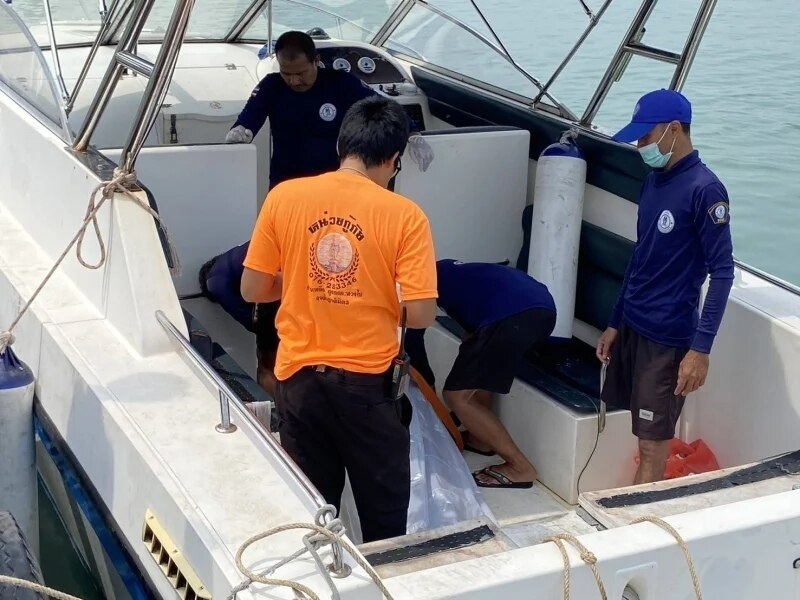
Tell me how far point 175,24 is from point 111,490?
1130 millimetres

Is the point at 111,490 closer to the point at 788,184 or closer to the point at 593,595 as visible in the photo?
the point at 593,595

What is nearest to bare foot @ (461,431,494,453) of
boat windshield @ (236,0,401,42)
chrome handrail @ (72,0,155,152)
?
chrome handrail @ (72,0,155,152)

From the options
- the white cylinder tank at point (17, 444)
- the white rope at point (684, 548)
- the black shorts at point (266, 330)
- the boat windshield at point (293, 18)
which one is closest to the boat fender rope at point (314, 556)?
the white rope at point (684, 548)

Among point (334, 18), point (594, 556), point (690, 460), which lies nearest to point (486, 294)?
point (690, 460)

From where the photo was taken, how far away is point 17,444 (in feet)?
8.79

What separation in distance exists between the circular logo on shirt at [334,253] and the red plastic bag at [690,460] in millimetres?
1494

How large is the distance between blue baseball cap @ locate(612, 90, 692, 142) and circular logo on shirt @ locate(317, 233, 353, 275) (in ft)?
3.31

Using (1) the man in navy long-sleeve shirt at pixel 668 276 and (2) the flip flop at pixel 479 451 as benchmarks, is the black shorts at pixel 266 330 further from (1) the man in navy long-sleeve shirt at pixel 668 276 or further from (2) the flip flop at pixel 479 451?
(1) the man in navy long-sleeve shirt at pixel 668 276

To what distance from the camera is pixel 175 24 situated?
2545 millimetres

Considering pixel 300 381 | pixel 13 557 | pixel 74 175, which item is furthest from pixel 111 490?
pixel 74 175

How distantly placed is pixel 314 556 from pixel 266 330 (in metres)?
1.84

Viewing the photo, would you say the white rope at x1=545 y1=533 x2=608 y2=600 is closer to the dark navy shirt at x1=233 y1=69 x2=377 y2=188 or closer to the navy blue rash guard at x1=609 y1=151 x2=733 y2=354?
the navy blue rash guard at x1=609 y1=151 x2=733 y2=354

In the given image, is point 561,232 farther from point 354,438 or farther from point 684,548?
point 684,548

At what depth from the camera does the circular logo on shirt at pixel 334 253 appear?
7.72 feet
